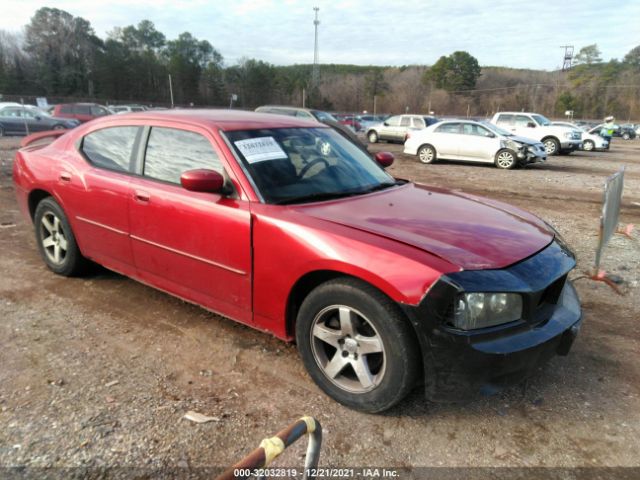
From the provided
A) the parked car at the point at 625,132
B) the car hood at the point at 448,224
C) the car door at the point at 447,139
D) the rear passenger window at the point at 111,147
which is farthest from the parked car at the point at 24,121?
the parked car at the point at 625,132

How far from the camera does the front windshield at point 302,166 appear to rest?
3.05 meters

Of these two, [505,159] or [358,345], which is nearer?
[358,345]

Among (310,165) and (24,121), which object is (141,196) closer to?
(310,165)

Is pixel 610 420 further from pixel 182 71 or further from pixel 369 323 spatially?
pixel 182 71

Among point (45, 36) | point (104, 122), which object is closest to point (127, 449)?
point (104, 122)

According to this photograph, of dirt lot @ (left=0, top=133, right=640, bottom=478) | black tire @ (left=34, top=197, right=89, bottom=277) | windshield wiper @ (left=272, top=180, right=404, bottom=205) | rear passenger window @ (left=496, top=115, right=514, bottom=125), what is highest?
rear passenger window @ (left=496, top=115, right=514, bottom=125)

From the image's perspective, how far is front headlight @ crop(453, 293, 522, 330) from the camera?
224 cm

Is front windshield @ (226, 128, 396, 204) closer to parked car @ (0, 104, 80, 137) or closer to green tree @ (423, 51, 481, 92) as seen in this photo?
parked car @ (0, 104, 80, 137)

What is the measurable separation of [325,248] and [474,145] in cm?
1387

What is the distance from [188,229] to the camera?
3.15 meters

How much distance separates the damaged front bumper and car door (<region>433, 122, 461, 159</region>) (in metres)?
13.7

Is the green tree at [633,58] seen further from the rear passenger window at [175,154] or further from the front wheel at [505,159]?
the rear passenger window at [175,154]

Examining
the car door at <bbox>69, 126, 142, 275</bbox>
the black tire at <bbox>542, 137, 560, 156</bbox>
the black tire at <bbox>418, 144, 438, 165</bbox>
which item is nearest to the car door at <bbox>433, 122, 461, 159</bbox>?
the black tire at <bbox>418, 144, 438, 165</bbox>

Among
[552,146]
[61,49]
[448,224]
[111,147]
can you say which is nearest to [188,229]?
[111,147]
